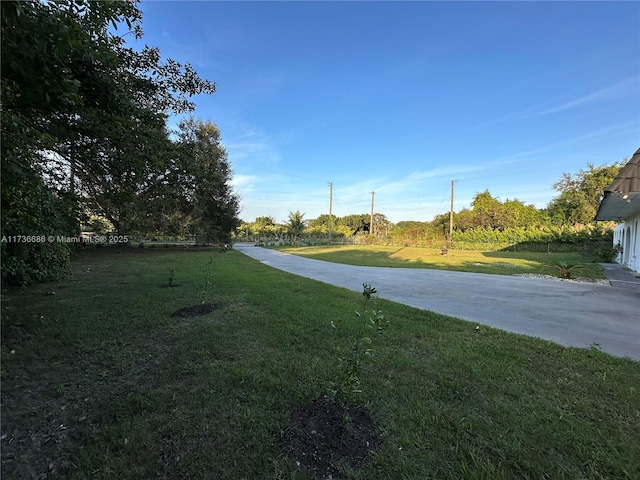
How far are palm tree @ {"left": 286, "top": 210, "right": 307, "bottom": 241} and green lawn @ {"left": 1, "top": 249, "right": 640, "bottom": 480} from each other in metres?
30.0

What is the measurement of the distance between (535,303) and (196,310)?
6354mm

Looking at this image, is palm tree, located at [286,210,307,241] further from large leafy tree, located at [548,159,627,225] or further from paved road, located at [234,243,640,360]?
large leafy tree, located at [548,159,627,225]

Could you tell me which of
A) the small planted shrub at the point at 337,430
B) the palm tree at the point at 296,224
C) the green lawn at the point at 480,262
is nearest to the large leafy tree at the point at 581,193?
the green lawn at the point at 480,262

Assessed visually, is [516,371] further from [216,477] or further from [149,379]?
[149,379]

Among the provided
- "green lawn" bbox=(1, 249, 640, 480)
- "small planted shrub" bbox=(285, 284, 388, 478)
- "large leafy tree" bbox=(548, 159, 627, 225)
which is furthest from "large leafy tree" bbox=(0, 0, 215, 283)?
"large leafy tree" bbox=(548, 159, 627, 225)

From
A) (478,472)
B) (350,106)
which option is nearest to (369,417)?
(478,472)

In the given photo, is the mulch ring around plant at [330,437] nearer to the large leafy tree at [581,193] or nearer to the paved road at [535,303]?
the paved road at [535,303]

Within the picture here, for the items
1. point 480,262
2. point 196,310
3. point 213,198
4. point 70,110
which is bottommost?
point 196,310

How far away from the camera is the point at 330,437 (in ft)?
6.26

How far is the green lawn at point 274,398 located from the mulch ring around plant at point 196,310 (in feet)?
A: 1.03

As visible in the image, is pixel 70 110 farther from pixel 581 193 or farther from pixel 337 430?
pixel 581 193

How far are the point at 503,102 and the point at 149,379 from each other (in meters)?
16.6

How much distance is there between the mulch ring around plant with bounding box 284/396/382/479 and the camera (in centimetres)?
172

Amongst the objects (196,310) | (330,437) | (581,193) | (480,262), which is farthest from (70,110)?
(581,193)
